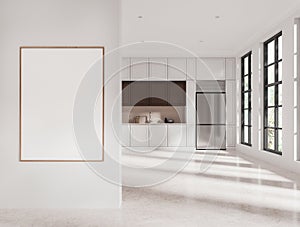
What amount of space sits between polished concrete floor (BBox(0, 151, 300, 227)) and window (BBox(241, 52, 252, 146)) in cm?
360

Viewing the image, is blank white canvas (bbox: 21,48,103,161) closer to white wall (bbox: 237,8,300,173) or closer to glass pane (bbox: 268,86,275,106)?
white wall (bbox: 237,8,300,173)

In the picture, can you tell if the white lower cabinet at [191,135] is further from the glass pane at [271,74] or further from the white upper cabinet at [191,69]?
the glass pane at [271,74]

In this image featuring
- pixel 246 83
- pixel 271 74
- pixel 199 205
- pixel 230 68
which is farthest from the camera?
pixel 230 68

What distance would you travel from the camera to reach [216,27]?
7.66 m

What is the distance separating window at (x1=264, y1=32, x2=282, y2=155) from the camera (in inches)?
297

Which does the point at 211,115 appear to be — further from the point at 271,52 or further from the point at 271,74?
the point at 271,52

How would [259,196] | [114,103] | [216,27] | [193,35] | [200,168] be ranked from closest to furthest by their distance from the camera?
[114,103]
[259,196]
[200,168]
[216,27]
[193,35]

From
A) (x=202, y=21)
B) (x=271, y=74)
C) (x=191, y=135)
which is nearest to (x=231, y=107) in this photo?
(x=191, y=135)

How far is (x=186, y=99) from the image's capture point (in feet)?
36.8

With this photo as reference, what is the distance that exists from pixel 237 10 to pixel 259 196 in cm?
333

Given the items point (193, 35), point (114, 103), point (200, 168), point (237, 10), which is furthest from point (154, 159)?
point (114, 103)

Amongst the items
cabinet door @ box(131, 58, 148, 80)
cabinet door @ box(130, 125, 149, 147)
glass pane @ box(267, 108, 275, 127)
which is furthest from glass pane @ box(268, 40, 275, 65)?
cabinet door @ box(130, 125, 149, 147)

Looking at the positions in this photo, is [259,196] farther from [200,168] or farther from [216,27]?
[216,27]

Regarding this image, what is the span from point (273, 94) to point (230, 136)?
3.29 metres
